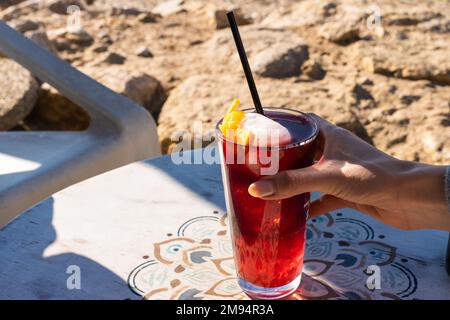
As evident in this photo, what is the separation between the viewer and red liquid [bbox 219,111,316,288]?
1064 millimetres

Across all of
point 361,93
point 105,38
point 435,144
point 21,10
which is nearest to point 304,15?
point 361,93

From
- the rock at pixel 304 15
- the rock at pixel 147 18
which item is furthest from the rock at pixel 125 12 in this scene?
the rock at pixel 304 15

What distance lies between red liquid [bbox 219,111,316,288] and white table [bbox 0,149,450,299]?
55 mm

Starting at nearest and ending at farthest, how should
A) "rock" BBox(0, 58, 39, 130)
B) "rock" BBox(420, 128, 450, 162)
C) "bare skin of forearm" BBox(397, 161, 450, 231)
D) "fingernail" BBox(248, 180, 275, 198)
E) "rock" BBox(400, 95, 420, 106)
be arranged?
"fingernail" BBox(248, 180, 275, 198)
"bare skin of forearm" BBox(397, 161, 450, 231)
"rock" BBox(420, 128, 450, 162)
"rock" BBox(0, 58, 39, 130)
"rock" BBox(400, 95, 420, 106)

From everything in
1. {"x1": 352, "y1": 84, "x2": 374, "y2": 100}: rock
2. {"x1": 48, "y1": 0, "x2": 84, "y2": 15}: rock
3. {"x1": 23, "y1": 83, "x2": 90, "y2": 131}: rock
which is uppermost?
{"x1": 48, "y1": 0, "x2": 84, "y2": 15}: rock

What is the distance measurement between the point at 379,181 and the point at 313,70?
9.06 feet

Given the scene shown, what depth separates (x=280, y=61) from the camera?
3.78 m

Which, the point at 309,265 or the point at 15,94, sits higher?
the point at 309,265

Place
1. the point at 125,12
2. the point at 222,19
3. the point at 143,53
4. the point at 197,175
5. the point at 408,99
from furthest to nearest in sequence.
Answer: the point at 125,12 < the point at 222,19 < the point at 143,53 < the point at 408,99 < the point at 197,175

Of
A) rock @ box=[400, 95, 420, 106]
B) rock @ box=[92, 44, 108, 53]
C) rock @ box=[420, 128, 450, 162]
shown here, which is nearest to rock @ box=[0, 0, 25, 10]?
rock @ box=[92, 44, 108, 53]

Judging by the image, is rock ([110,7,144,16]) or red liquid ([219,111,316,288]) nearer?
red liquid ([219,111,316,288])

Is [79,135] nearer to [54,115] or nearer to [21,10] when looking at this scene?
[54,115]

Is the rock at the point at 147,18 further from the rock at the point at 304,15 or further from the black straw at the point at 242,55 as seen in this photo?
the black straw at the point at 242,55

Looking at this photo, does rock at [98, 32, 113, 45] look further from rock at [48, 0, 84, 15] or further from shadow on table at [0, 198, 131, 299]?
shadow on table at [0, 198, 131, 299]
